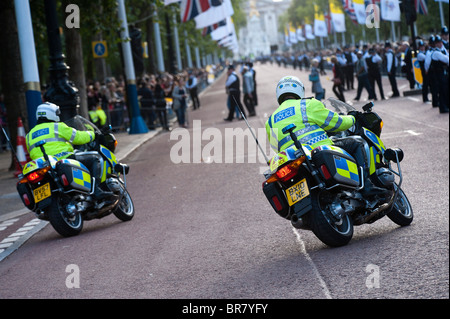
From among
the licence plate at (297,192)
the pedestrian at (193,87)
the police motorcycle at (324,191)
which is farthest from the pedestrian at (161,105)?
the licence plate at (297,192)

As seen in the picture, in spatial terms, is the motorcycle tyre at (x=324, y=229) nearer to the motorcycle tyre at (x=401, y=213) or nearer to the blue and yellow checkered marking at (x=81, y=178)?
the motorcycle tyre at (x=401, y=213)

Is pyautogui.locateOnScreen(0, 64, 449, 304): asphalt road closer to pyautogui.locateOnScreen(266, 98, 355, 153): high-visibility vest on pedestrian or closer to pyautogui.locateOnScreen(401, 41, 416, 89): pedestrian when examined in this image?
pyautogui.locateOnScreen(266, 98, 355, 153): high-visibility vest on pedestrian

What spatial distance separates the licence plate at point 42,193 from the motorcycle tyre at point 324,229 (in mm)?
3795

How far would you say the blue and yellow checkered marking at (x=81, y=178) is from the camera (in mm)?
10148

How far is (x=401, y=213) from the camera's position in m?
8.11

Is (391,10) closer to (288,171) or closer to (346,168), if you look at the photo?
(346,168)

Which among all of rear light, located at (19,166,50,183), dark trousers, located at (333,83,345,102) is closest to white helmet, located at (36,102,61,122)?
rear light, located at (19,166,50,183)

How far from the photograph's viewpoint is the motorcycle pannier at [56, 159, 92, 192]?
10023 millimetres

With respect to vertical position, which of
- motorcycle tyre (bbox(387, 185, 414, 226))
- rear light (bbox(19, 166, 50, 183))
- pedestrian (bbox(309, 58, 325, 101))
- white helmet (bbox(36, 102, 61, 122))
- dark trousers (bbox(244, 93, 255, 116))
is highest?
white helmet (bbox(36, 102, 61, 122))

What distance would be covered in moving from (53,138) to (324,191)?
13.7ft

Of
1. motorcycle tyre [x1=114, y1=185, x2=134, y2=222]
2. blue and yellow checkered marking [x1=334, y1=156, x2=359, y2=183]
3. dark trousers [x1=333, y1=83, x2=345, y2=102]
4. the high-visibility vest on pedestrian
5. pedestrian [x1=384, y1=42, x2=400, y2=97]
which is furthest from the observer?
pedestrian [x1=384, y1=42, x2=400, y2=97]

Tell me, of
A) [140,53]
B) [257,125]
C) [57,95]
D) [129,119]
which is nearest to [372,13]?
[140,53]

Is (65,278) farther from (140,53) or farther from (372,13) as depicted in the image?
(372,13)
